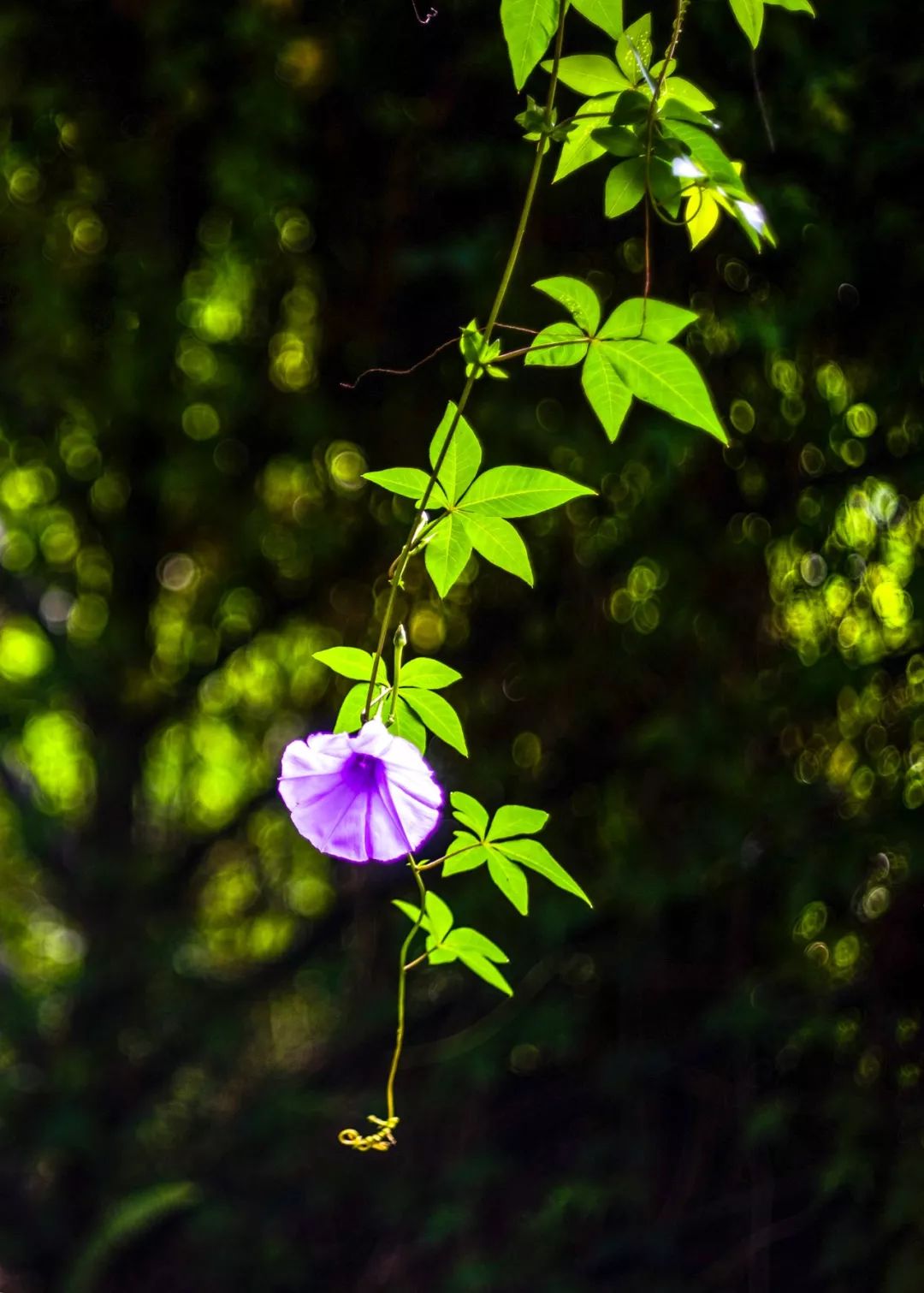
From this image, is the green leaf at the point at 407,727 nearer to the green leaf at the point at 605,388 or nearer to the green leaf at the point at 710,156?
the green leaf at the point at 605,388

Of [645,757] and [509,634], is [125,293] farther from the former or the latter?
[645,757]

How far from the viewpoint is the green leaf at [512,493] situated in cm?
58

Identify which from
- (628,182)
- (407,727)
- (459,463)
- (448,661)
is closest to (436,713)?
(407,727)

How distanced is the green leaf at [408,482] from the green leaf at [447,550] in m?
0.01

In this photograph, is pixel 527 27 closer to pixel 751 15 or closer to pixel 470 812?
pixel 751 15

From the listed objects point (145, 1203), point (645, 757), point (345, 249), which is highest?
point (345, 249)

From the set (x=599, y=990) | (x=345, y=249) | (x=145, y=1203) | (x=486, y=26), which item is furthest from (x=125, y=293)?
(x=145, y=1203)

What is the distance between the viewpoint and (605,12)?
583 mm

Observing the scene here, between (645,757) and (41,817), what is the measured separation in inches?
43.0

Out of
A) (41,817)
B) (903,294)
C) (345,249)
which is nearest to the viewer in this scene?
(903,294)

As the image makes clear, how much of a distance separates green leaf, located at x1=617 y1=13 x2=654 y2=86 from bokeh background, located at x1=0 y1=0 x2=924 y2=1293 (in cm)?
70

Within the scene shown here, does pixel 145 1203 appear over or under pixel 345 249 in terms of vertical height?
under

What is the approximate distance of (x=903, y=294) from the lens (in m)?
1.43

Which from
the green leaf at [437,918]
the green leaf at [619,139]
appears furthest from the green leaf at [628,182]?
the green leaf at [437,918]
